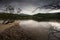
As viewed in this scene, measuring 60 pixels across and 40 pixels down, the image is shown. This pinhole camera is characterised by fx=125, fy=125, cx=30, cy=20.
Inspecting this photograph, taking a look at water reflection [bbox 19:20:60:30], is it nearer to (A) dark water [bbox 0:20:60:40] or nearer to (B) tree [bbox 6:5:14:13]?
(A) dark water [bbox 0:20:60:40]

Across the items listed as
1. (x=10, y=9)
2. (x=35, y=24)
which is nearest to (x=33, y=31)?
(x=35, y=24)

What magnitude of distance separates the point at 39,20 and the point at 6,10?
25 centimetres

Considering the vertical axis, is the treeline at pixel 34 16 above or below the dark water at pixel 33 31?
above

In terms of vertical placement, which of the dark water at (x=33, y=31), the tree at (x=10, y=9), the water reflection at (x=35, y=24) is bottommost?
the dark water at (x=33, y=31)

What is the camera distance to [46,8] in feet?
3.00

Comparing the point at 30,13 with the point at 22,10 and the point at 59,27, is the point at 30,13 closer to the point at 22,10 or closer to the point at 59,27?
the point at 22,10

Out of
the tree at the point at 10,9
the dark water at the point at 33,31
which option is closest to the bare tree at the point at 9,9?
the tree at the point at 10,9

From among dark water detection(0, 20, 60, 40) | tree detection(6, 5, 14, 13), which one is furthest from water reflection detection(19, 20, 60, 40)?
tree detection(6, 5, 14, 13)

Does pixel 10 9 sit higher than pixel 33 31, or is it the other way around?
pixel 10 9

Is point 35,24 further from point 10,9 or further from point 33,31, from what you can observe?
point 10,9

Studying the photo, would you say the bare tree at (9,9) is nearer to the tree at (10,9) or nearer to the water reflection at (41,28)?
the tree at (10,9)

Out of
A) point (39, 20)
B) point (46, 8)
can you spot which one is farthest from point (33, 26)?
point (46, 8)

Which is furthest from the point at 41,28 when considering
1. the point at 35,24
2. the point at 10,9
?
the point at 10,9

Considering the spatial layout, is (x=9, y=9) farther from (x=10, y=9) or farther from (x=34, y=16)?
(x=34, y=16)
